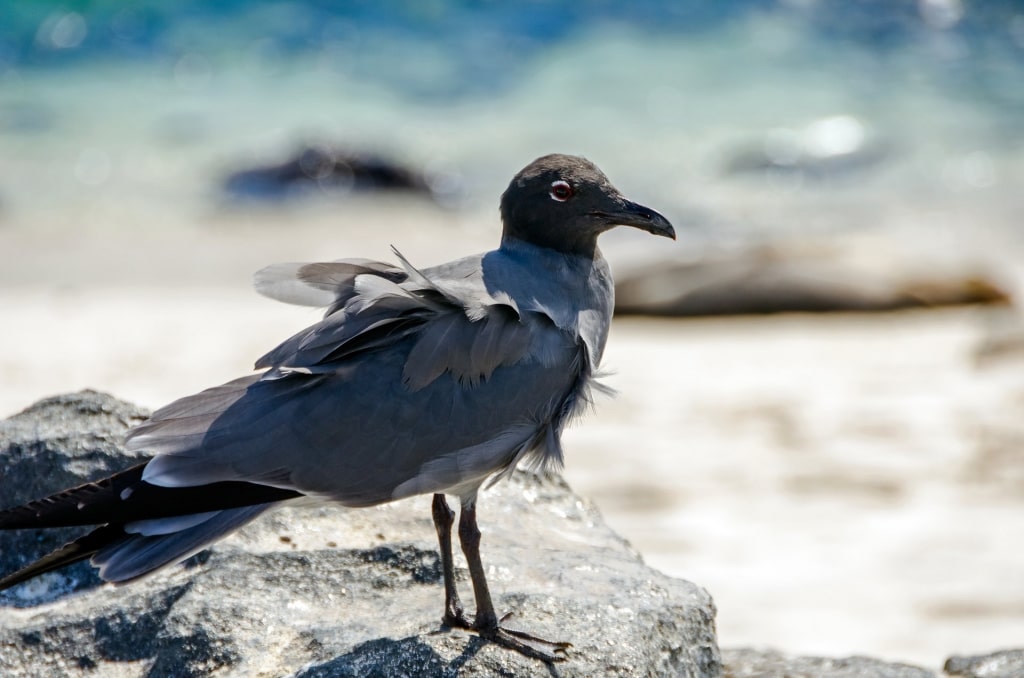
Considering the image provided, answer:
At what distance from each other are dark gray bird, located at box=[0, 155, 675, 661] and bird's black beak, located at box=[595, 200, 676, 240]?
0.87 feet

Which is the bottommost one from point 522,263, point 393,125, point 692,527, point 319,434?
point 692,527

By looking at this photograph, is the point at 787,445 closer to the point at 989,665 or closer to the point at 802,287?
the point at 989,665

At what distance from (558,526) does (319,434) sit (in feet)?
3.81

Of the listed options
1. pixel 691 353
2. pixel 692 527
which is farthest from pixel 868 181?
pixel 692 527

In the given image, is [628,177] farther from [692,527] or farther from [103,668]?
[103,668]

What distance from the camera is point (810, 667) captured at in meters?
4.13

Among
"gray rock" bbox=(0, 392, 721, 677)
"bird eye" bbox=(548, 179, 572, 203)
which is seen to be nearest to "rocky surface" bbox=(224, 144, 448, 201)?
"gray rock" bbox=(0, 392, 721, 677)

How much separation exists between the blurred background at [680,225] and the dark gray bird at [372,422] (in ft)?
7.48

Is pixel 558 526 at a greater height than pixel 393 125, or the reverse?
pixel 393 125

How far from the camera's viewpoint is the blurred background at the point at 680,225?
245 inches

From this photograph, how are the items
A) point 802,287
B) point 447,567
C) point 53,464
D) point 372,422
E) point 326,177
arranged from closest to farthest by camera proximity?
point 372,422 → point 447,567 → point 53,464 → point 802,287 → point 326,177

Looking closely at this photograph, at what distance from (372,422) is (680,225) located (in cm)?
1075

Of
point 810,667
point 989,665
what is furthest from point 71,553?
point 989,665

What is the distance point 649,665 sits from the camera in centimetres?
327
